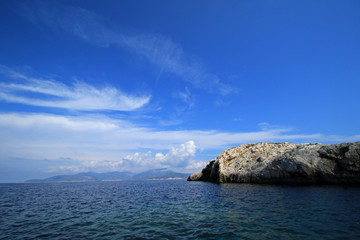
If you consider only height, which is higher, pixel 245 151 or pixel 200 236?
pixel 245 151

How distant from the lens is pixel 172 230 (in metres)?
15.0

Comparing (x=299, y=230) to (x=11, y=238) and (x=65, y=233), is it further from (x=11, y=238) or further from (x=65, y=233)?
(x=11, y=238)

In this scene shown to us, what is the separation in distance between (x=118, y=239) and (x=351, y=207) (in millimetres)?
23095

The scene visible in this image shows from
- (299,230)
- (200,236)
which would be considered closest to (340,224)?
(299,230)

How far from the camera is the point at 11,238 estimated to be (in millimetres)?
14570

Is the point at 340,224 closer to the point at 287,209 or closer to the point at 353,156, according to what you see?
the point at 287,209

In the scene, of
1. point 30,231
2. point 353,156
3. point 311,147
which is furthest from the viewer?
point 311,147

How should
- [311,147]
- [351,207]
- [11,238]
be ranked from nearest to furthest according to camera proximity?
1. [11,238]
2. [351,207]
3. [311,147]

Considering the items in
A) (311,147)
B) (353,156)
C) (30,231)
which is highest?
(311,147)

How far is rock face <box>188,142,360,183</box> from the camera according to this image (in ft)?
128

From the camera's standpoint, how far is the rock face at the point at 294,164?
39.0 metres

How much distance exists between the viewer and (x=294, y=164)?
4634cm

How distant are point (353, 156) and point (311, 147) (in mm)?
9778

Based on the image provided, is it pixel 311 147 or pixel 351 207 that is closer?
pixel 351 207
